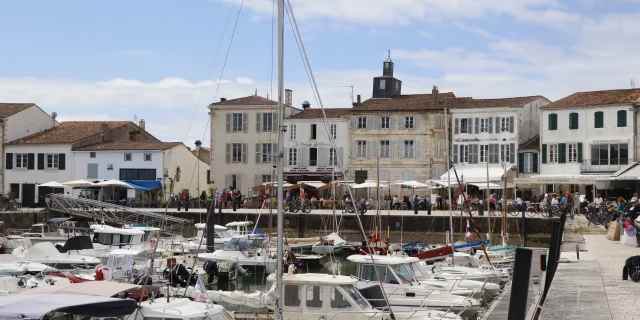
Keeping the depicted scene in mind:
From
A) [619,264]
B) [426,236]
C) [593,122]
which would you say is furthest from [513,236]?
[619,264]

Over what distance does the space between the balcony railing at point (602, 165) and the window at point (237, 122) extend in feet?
82.8

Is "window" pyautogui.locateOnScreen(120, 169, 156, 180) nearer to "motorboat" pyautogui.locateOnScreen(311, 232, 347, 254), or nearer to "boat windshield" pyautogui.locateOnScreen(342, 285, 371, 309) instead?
"motorboat" pyautogui.locateOnScreen(311, 232, 347, 254)

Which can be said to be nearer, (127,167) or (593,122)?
(593,122)

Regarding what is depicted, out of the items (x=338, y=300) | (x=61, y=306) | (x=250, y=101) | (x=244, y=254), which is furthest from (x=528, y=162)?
(x=61, y=306)

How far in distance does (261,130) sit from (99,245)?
1238 inches

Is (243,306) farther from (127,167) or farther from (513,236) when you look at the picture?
(127,167)

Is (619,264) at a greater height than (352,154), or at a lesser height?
lesser

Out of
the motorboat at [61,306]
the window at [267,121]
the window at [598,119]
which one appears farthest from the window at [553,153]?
the motorboat at [61,306]

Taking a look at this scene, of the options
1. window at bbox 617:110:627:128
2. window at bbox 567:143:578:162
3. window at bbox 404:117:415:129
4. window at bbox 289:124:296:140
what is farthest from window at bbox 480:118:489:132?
window at bbox 289:124:296:140

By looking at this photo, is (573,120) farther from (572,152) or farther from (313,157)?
(313,157)

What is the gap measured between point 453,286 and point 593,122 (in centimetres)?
3461

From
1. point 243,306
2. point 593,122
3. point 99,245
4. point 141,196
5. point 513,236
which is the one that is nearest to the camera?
point 243,306

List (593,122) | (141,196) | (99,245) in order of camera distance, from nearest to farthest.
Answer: (99,245), (593,122), (141,196)

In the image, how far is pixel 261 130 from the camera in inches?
2581
